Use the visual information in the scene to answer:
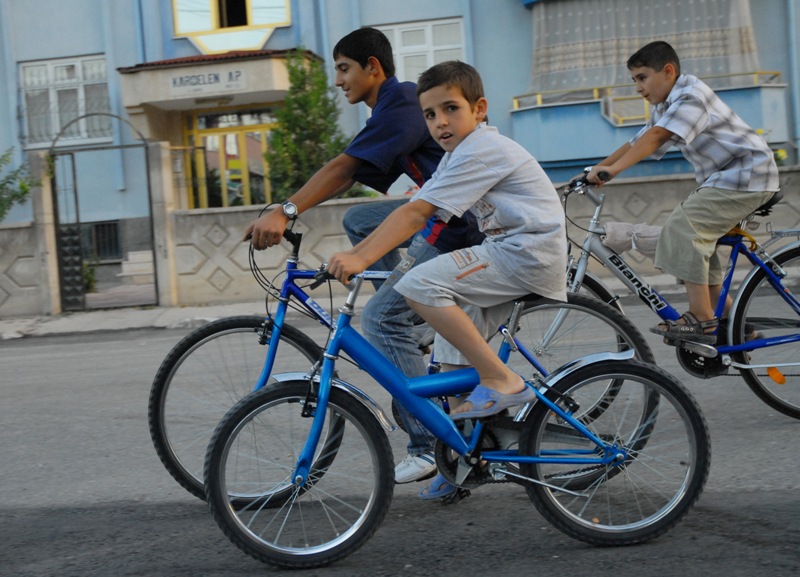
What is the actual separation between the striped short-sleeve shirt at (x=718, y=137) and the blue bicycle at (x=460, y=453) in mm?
Result: 1847

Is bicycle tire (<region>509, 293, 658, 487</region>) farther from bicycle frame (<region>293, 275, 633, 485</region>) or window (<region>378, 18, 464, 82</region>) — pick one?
window (<region>378, 18, 464, 82</region>)

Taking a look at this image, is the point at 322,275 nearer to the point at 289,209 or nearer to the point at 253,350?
the point at 289,209

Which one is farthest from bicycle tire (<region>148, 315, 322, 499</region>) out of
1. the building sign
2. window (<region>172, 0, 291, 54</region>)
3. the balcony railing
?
window (<region>172, 0, 291, 54</region>)

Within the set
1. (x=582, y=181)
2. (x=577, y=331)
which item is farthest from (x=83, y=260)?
(x=577, y=331)

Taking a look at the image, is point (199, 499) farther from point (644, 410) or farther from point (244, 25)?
point (244, 25)

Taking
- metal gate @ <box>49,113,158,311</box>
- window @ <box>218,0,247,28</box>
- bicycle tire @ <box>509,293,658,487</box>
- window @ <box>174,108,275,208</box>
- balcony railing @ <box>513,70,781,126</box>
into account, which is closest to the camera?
bicycle tire @ <box>509,293,658,487</box>

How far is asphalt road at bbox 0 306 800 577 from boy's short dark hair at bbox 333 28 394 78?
6.03 feet

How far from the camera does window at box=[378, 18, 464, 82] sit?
20031mm

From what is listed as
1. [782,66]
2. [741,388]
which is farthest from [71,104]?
[741,388]

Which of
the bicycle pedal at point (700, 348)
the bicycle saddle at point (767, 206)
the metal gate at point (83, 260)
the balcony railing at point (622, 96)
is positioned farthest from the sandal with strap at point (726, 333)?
the balcony railing at point (622, 96)

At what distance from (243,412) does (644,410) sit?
1.42m

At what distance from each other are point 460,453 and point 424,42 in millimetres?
17314

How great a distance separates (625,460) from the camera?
3723 mm

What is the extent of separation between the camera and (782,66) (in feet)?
63.1
